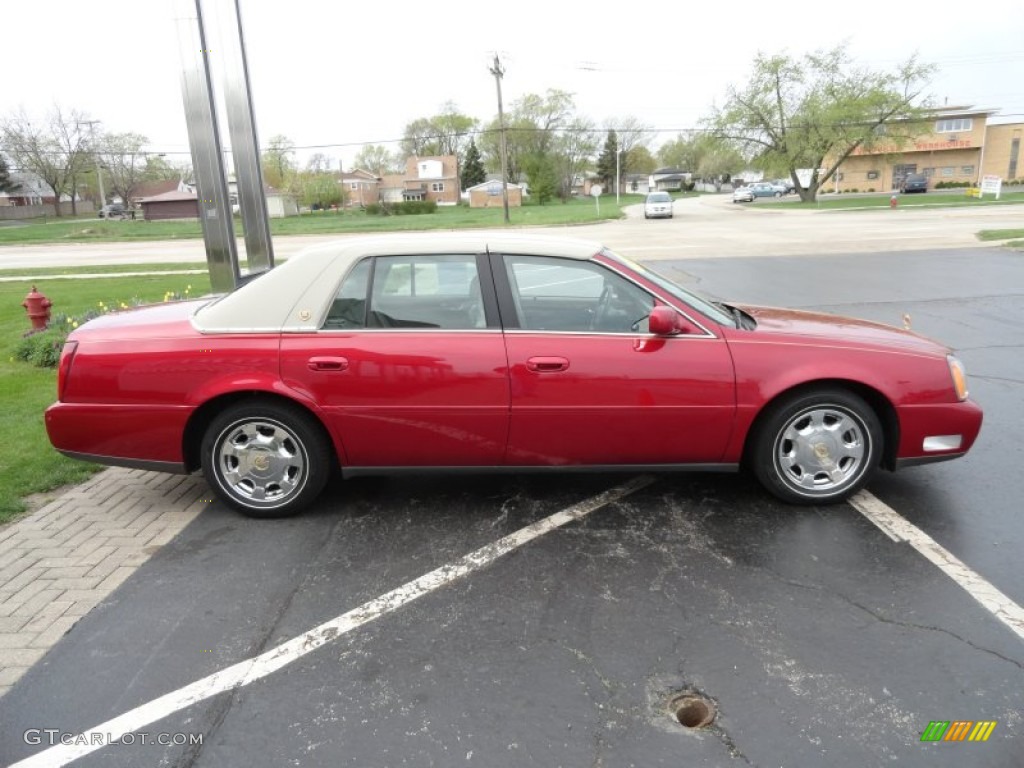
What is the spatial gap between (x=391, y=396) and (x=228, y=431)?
968 mm

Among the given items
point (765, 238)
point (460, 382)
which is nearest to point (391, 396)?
point (460, 382)

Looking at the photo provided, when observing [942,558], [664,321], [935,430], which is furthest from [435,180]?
[942,558]

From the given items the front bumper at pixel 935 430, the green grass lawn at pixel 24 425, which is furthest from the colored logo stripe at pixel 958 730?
the green grass lawn at pixel 24 425

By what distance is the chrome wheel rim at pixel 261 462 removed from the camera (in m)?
3.98

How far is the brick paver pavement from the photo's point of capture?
10.3ft

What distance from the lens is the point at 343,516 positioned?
13.6 feet

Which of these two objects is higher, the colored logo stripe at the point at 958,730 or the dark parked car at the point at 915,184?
the dark parked car at the point at 915,184

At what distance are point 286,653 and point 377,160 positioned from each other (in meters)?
124

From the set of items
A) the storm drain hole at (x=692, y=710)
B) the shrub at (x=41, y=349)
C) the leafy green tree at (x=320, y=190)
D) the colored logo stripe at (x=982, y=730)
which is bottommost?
the colored logo stripe at (x=982, y=730)

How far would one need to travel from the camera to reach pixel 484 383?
3799mm

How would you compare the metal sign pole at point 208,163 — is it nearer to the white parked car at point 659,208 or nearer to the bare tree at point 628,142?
the white parked car at point 659,208

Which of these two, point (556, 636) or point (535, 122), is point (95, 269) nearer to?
point (556, 636)

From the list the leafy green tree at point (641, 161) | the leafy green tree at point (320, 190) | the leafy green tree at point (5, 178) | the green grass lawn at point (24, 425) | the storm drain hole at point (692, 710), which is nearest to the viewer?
the storm drain hole at point (692, 710)

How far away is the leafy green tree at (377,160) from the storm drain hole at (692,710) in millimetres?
121870
